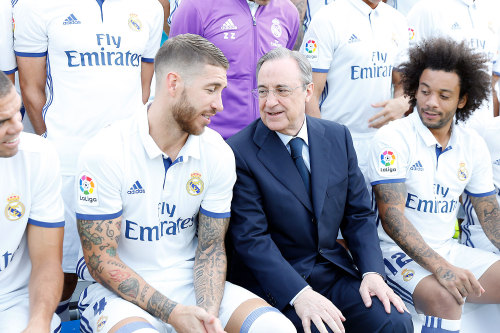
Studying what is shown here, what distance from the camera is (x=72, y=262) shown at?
3.84m

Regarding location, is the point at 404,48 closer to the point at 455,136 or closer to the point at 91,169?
the point at 455,136

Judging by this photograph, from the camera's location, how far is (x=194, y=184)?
11.0 feet

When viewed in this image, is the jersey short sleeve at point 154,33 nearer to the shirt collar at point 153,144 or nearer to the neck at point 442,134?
the shirt collar at point 153,144

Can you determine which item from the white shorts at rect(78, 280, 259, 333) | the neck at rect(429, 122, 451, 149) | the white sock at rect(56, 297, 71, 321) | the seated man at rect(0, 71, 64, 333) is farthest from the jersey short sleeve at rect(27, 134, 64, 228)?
the neck at rect(429, 122, 451, 149)

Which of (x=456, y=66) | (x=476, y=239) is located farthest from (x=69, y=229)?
(x=476, y=239)

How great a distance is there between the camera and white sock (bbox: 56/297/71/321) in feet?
12.7

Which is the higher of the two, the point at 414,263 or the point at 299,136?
the point at 299,136

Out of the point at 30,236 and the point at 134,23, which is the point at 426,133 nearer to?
the point at 134,23

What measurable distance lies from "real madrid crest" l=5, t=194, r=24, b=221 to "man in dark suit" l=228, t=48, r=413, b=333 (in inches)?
46.4

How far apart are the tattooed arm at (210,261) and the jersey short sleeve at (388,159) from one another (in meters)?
1.22

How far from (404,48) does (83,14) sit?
2586 millimetres

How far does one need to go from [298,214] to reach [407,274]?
963 millimetres

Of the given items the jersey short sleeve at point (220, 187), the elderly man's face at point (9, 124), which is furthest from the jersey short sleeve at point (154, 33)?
the elderly man's face at point (9, 124)

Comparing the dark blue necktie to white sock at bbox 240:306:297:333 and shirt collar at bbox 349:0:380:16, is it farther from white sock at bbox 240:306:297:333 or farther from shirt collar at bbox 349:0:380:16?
shirt collar at bbox 349:0:380:16
